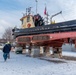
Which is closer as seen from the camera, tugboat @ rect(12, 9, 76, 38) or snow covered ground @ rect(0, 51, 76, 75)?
snow covered ground @ rect(0, 51, 76, 75)

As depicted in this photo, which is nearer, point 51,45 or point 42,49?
point 51,45

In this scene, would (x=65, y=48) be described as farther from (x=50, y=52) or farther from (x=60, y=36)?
(x=60, y=36)

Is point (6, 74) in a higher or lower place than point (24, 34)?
lower

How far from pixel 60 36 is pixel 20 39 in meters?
7.42

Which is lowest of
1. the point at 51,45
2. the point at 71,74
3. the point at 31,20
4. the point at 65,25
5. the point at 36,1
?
the point at 71,74

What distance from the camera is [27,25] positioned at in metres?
23.7

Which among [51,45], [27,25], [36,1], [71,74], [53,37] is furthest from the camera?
[36,1]

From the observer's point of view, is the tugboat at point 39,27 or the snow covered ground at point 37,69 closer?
the snow covered ground at point 37,69

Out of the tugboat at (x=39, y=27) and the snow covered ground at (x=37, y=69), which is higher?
the tugboat at (x=39, y=27)

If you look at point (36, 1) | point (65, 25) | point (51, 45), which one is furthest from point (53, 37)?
point (36, 1)

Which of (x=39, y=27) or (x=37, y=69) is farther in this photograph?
(x=39, y=27)

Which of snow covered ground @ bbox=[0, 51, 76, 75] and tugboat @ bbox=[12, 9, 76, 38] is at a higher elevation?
tugboat @ bbox=[12, 9, 76, 38]

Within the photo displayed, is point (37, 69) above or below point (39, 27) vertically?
below

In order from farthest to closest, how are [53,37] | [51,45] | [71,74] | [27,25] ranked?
[27,25], [51,45], [53,37], [71,74]
